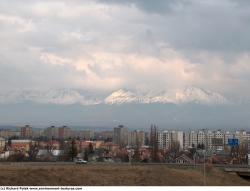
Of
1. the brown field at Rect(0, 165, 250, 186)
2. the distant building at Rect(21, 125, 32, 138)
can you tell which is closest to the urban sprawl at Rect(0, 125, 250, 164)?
the distant building at Rect(21, 125, 32, 138)

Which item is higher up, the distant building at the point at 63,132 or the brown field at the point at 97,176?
the distant building at the point at 63,132

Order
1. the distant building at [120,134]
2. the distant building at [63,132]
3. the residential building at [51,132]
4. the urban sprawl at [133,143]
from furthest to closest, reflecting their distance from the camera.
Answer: the residential building at [51,132], the distant building at [63,132], the distant building at [120,134], the urban sprawl at [133,143]

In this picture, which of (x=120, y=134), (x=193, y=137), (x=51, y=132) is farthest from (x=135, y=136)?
(x=51, y=132)

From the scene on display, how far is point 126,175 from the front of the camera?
151 ft

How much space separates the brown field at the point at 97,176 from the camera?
1563 inches

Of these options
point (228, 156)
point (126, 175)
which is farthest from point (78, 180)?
point (228, 156)

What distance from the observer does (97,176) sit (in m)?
44.4

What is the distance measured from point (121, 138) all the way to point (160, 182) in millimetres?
136889

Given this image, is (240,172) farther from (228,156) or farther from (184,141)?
(184,141)

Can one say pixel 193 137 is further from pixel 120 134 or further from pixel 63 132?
pixel 63 132

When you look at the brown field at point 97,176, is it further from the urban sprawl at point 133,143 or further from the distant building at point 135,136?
the distant building at point 135,136

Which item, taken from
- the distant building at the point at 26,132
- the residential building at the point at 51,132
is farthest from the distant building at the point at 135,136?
the distant building at the point at 26,132

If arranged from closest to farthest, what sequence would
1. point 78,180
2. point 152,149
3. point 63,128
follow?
1. point 78,180
2. point 152,149
3. point 63,128

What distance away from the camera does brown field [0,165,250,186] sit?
3969cm
